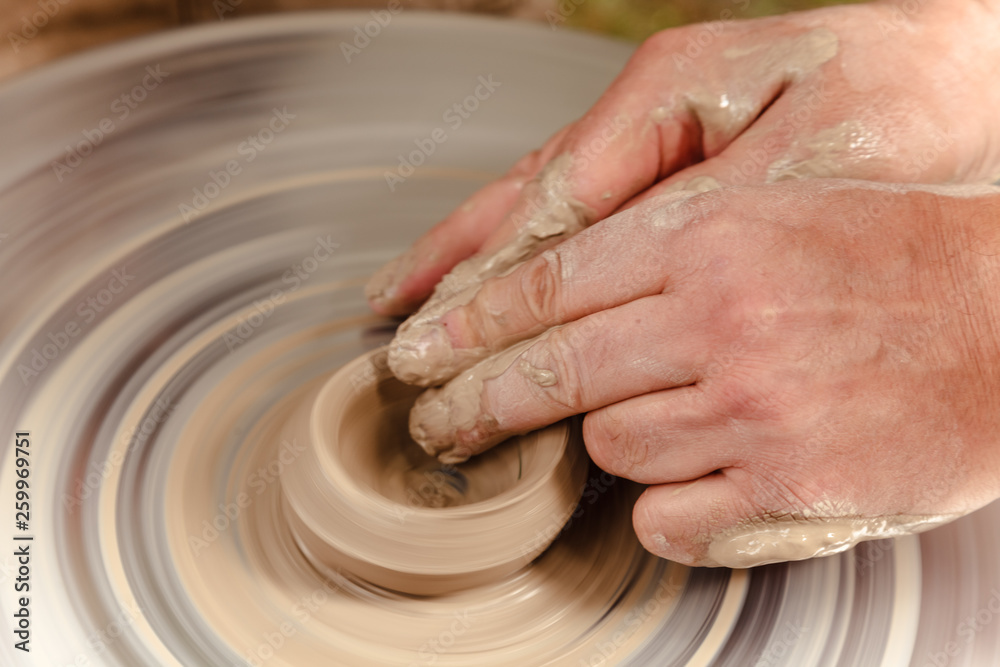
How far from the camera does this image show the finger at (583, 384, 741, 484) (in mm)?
1062

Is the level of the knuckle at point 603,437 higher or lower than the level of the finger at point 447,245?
lower

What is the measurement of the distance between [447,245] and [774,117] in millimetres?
580

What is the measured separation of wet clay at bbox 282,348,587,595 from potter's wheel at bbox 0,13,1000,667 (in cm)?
6

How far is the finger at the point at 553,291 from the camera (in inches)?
43.4

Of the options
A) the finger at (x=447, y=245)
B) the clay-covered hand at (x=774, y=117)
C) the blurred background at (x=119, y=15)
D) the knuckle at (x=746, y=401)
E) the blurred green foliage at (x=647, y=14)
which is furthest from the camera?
the blurred green foliage at (x=647, y=14)

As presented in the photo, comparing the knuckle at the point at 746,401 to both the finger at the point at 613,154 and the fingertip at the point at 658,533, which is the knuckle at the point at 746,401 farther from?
the finger at the point at 613,154

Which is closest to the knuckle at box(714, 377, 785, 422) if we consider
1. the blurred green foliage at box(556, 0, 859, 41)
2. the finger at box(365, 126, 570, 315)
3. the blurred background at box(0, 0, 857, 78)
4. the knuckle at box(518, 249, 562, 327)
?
the knuckle at box(518, 249, 562, 327)

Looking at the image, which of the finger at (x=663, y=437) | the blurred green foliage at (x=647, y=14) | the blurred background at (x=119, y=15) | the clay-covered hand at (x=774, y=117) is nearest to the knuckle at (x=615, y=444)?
the finger at (x=663, y=437)

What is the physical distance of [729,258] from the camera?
3.48ft

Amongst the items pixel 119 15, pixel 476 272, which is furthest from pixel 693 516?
pixel 119 15

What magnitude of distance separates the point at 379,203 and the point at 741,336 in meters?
0.89

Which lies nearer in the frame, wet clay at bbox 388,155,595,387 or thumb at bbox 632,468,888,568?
thumb at bbox 632,468,888,568

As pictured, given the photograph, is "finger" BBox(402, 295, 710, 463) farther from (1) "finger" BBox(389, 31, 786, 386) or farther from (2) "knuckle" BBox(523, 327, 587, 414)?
(1) "finger" BBox(389, 31, 786, 386)

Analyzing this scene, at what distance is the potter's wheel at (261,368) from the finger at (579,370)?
231 millimetres
